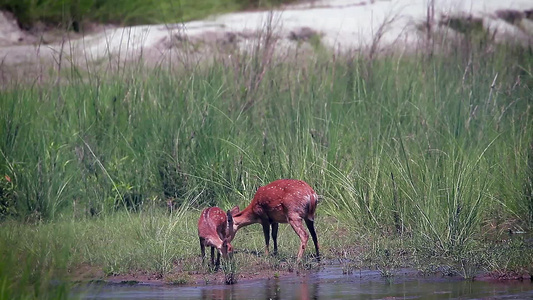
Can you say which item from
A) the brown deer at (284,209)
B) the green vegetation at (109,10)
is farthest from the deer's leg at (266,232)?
the green vegetation at (109,10)

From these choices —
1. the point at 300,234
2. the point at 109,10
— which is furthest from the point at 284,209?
the point at 109,10

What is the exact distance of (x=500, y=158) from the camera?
31.7ft

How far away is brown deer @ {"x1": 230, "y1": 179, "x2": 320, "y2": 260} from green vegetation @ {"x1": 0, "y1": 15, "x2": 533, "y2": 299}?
289mm

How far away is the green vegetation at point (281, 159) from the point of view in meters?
8.03

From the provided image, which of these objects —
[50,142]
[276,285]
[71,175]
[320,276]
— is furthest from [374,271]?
[50,142]

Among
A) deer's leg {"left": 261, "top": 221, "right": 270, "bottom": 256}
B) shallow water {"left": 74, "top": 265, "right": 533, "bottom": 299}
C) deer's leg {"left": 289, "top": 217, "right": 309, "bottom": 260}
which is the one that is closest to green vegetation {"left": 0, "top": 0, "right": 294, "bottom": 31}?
deer's leg {"left": 261, "top": 221, "right": 270, "bottom": 256}

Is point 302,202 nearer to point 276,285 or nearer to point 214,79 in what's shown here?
point 276,285

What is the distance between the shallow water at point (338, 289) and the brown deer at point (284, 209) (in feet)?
1.68

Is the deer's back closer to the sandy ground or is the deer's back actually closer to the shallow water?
the shallow water

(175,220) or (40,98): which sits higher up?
(40,98)

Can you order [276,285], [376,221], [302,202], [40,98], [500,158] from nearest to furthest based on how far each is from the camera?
[276,285] < [302,202] < [376,221] < [500,158] < [40,98]

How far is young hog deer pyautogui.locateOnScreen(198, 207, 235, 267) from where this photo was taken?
7.64m

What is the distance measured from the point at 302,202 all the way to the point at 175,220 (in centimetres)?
154

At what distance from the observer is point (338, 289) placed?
724 cm
